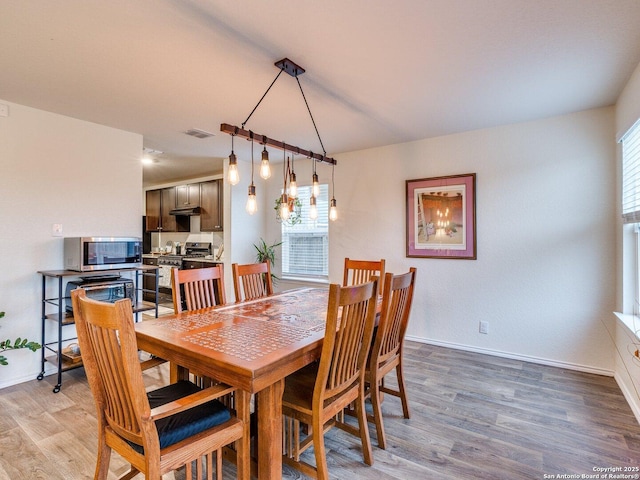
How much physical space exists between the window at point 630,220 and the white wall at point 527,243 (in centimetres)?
29

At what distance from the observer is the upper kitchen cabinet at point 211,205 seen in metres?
5.55

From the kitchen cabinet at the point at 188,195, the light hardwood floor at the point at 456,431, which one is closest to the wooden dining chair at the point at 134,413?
the light hardwood floor at the point at 456,431

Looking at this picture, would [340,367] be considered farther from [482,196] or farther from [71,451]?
[482,196]

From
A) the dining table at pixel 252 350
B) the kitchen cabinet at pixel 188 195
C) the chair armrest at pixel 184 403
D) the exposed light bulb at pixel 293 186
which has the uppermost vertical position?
the kitchen cabinet at pixel 188 195

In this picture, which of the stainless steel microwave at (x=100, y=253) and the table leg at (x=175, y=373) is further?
the stainless steel microwave at (x=100, y=253)

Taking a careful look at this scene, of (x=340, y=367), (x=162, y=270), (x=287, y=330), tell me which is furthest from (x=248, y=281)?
(x=162, y=270)

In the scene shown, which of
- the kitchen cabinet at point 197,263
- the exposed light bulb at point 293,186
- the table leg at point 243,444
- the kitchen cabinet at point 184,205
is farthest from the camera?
the kitchen cabinet at point 184,205

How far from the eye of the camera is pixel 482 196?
3498 millimetres

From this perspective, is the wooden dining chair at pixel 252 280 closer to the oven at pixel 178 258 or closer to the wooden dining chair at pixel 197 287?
the wooden dining chair at pixel 197 287

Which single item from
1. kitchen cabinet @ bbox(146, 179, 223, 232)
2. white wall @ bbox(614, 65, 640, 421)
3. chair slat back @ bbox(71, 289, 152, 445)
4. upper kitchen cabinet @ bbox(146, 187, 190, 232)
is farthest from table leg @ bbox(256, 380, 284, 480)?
upper kitchen cabinet @ bbox(146, 187, 190, 232)

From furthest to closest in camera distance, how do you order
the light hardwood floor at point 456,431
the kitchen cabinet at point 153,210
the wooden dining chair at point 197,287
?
the kitchen cabinet at point 153,210, the wooden dining chair at point 197,287, the light hardwood floor at point 456,431

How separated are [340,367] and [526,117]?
3.01 metres

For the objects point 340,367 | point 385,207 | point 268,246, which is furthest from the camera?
point 268,246

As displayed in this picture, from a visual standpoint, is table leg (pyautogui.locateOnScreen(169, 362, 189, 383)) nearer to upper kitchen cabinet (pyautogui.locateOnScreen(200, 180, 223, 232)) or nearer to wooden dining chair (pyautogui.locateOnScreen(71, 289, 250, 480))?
wooden dining chair (pyautogui.locateOnScreen(71, 289, 250, 480))
